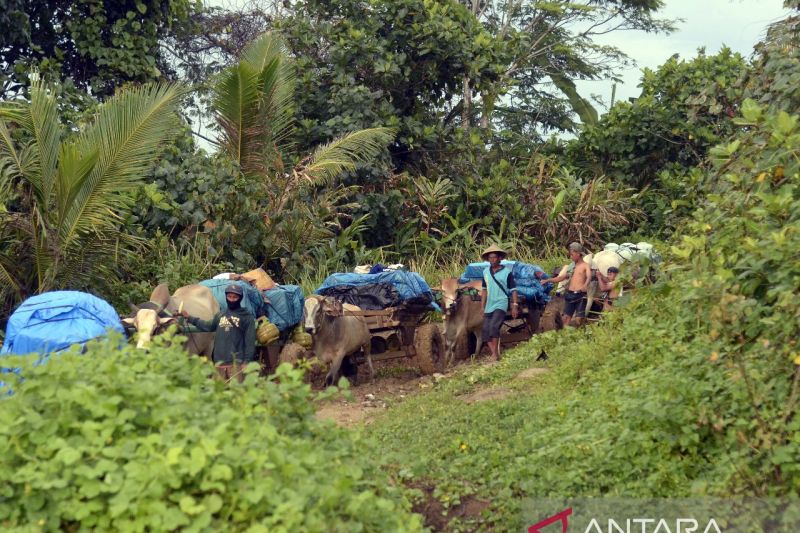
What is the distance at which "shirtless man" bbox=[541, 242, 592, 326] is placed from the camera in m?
15.6

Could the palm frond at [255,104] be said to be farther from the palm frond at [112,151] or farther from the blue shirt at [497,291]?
the blue shirt at [497,291]

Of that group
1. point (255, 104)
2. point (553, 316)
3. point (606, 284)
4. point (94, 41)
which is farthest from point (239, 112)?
point (606, 284)

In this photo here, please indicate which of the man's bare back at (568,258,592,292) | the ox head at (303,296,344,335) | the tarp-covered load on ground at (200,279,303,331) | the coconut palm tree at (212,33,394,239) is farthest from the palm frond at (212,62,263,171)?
the man's bare back at (568,258,592,292)

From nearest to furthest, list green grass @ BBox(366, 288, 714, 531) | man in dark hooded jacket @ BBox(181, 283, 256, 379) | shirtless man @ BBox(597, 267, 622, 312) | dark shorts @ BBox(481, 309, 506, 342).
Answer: green grass @ BBox(366, 288, 714, 531) < man in dark hooded jacket @ BBox(181, 283, 256, 379) < dark shorts @ BBox(481, 309, 506, 342) < shirtless man @ BBox(597, 267, 622, 312)

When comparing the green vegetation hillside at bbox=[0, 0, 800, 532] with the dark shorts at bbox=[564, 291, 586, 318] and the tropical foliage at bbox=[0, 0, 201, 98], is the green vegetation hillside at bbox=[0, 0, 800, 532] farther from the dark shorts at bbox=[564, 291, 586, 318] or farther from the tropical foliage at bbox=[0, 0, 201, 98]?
the dark shorts at bbox=[564, 291, 586, 318]

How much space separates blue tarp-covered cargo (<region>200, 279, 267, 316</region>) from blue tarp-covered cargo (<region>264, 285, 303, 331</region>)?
7.0 inches

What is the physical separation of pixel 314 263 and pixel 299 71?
447cm

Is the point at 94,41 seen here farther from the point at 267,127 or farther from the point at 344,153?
the point at 344,153

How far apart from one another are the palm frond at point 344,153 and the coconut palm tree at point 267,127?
0.02m

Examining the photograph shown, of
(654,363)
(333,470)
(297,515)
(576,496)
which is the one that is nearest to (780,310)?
(576,496)

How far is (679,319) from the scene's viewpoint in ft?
29.1

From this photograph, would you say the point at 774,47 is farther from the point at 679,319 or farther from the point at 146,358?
the point at 146,358

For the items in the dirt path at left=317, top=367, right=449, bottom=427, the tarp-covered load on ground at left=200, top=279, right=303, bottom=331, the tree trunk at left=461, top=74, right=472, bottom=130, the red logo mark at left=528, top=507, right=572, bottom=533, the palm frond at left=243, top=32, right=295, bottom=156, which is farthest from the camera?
the tree trunk at left=461, top=74, right=472, bottom=130

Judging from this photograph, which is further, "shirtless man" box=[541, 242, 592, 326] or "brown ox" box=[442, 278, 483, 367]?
"shirtless man" box=[541, 242, 592, 326]
